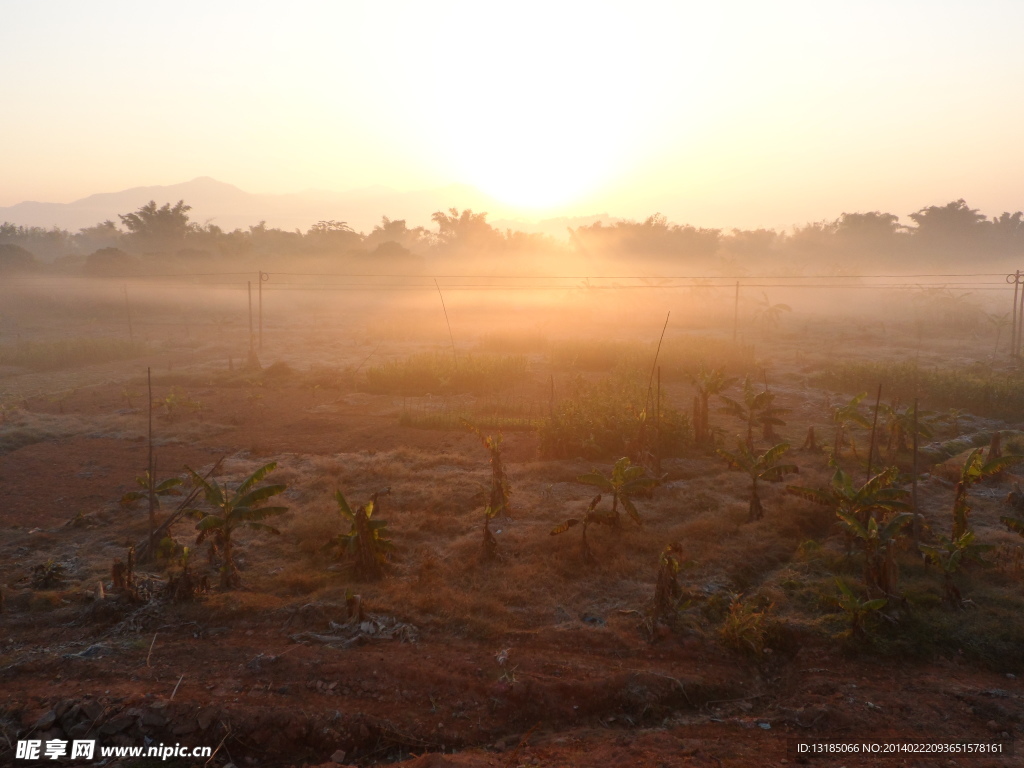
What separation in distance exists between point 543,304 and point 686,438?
33.7 m

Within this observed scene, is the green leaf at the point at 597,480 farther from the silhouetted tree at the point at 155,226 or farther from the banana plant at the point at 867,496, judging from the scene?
the silhouetted tree at the point at 155,226

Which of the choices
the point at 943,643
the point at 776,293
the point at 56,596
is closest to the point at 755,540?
the point at 943,643

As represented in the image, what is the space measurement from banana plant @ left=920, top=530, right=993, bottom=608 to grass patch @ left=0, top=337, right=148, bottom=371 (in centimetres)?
2770

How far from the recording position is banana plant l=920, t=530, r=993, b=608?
7.48m

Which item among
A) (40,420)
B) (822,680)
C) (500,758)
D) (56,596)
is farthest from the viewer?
(40,420)

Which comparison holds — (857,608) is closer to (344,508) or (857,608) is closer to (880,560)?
(880,560)

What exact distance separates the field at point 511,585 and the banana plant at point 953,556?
48 millimetres

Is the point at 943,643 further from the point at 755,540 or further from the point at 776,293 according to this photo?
the point at 776,293

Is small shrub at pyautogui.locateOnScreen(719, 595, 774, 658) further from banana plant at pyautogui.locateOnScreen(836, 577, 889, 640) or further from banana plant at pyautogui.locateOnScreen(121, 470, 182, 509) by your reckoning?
banana plant at pyautogui.locateOnScreen(121, 470, 182, 509)

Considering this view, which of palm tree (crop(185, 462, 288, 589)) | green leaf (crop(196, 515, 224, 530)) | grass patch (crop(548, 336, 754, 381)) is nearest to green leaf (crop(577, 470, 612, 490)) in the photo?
palm tree (crop(185, 462, 288, 589))

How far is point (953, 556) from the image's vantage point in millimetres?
7453

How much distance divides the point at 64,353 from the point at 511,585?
2471cm

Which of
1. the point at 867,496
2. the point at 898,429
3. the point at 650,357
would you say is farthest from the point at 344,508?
the point at 650,357

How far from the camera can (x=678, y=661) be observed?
22.0 ft
